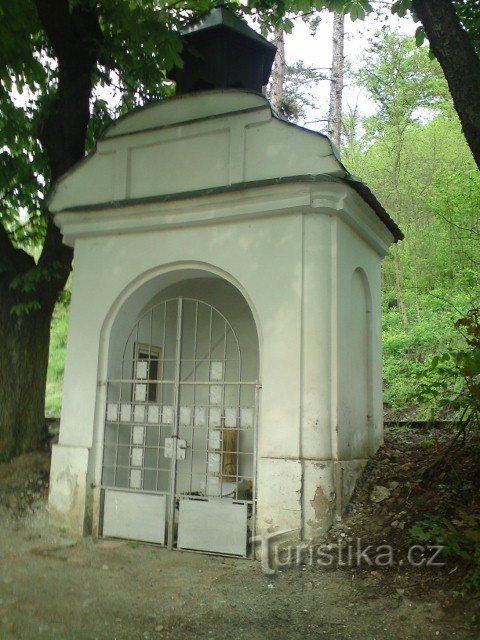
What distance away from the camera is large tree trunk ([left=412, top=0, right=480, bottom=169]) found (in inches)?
211

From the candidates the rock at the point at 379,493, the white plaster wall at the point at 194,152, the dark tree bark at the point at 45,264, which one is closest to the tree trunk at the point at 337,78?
the dark tree bark at the point at 45,264

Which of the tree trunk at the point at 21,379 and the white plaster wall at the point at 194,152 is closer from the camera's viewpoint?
the white plaster wall at the point at 194,152

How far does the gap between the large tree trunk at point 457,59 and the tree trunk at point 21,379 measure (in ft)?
20.4

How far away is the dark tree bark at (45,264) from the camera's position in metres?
8.55

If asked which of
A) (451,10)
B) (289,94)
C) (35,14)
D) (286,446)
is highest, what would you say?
(289,94)

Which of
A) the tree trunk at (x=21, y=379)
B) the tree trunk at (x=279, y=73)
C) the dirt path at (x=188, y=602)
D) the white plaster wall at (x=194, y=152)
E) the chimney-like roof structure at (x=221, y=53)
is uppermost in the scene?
the tree trunk at (x=279, y=73)

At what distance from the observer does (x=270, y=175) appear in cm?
699

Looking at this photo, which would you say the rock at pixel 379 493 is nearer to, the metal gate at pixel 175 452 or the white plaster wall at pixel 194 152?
the metal gate at pixel 175 452

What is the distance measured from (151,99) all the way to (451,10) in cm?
620

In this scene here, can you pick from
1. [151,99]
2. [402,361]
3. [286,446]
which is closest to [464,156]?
[402,361]

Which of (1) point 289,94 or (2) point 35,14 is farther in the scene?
(1) point 289,94

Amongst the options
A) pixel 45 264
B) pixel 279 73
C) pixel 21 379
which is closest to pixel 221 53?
pixel 45 264

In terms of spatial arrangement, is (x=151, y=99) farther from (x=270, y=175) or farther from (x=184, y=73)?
(x=270, y=175)

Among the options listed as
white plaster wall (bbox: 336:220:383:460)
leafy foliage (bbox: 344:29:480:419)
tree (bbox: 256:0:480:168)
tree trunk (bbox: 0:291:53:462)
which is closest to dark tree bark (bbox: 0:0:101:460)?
tree trunk (bbox: 0:291:53:462)
